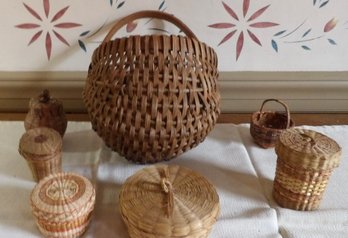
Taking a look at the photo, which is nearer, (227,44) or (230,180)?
(230,180)

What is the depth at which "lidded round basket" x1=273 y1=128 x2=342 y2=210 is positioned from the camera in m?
0.45

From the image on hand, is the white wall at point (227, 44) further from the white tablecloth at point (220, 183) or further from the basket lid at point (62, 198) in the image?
the basket lid at point (62, 198)

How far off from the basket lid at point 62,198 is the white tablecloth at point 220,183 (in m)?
0.05

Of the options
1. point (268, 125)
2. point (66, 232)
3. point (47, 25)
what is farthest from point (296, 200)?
point (47, 25)

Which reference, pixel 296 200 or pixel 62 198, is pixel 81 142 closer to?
pixel 62 198

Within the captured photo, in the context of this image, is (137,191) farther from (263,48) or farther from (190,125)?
(263,48)

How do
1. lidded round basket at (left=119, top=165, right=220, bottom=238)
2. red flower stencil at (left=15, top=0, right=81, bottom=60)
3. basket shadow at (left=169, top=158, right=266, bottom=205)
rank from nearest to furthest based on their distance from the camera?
lidded round basket at (left=119, top=165, right=220, bottom=238) < basket shadow at (left=169, top=158, right=266, bottom=205) < red flower stencil at (left=15, top=0, right=81, bottom=60)

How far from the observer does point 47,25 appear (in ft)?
2.14

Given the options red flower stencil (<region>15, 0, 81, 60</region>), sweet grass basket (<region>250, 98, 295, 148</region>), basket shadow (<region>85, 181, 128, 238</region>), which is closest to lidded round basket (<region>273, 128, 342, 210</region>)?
sweet grass basket (<region>250, 98, 295, 148</region>)

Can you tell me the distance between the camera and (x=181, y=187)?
46cm

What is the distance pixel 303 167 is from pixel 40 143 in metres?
0.35

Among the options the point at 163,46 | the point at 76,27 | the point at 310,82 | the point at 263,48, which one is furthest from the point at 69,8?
the point at 310,82

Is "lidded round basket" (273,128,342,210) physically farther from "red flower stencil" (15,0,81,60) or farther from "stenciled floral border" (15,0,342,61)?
"red flower stencil" (15,0,81,60)

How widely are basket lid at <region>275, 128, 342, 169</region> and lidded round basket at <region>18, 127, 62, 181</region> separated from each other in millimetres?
308
